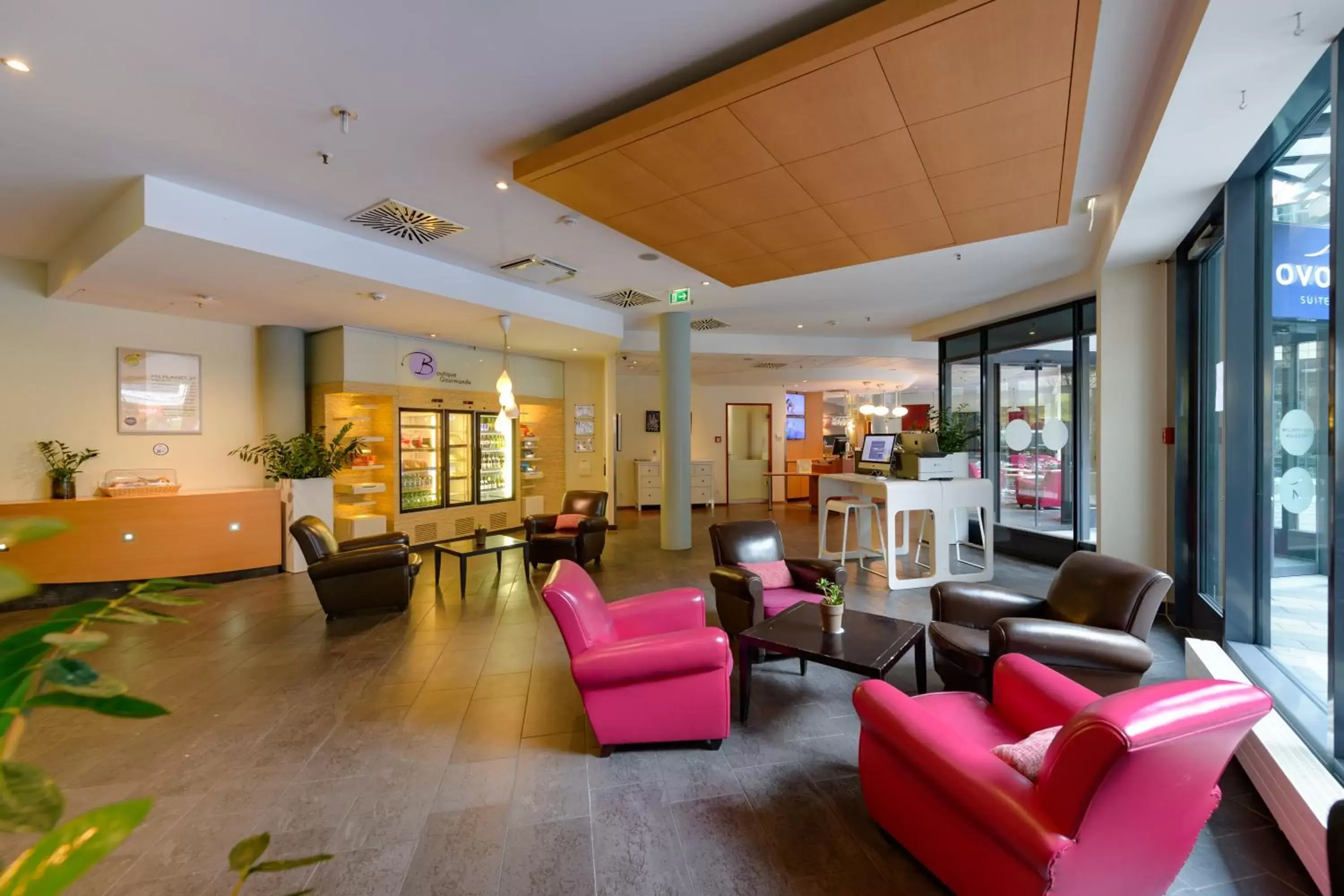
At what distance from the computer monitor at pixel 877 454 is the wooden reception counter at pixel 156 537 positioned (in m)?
6.37

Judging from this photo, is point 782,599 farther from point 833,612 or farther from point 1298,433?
point 1298,433

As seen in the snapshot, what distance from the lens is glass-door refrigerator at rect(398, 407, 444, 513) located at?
7.86 metres

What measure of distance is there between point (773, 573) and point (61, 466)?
6710 mm

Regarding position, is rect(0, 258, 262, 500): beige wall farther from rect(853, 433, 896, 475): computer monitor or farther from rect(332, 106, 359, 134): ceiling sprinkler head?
rect(853, 433, 896, 475): computer monitor

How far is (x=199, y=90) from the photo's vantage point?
303 centimetres

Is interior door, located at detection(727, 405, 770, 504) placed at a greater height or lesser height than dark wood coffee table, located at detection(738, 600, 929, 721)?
greater

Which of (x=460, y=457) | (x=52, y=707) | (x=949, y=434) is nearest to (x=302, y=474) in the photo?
(x=460, y=457)

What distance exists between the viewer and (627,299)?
23.5ft

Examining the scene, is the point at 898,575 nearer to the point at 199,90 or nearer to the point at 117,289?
the point at 199,90

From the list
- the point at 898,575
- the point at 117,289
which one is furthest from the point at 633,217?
the point at 117,289

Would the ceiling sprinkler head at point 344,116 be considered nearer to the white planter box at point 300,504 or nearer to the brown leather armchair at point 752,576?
the brown leather armchair at point 752,576

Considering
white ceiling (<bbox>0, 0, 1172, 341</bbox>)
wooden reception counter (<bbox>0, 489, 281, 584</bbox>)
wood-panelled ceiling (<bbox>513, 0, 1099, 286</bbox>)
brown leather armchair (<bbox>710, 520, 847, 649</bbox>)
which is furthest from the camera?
wooden reception counter (<bbox>0, 489, 281, 584</bbox>)

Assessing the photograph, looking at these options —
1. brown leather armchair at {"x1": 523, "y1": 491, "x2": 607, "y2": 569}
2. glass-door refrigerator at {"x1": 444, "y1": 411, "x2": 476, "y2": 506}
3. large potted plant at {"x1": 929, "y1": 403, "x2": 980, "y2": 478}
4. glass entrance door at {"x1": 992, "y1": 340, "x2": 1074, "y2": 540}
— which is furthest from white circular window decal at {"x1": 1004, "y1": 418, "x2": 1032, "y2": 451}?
glass-door refrigerator at {"x1": 444, "y1": 411, "x2": 476, "y2": 506}

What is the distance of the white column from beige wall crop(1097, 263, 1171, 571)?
429 cm
